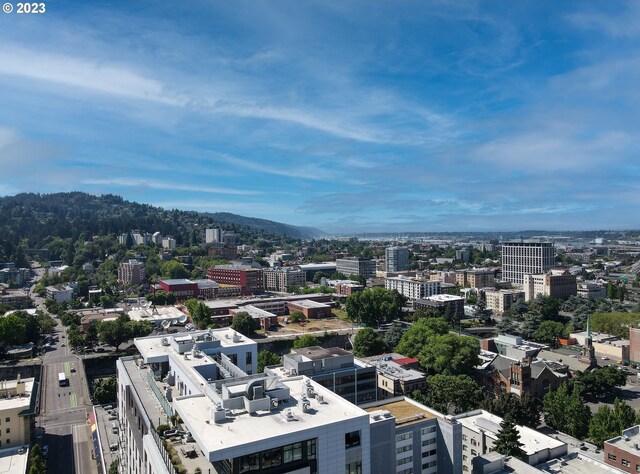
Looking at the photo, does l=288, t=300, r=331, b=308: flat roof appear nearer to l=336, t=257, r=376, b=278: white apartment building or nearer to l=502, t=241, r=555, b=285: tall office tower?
l=336, t=257, r=376, b=278: white apartment building

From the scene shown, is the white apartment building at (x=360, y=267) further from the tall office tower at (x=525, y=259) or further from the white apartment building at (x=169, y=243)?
Answer: the white apartment building at (x=169, y=243)

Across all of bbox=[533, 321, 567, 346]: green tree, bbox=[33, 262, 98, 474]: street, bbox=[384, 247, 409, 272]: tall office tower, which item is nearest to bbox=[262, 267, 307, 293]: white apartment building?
bbox=[384, 247, 409, 272]: tall office tower

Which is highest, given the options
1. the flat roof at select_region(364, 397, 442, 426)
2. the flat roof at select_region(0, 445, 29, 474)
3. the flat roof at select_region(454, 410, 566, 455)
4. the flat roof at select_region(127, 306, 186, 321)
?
the flat roof at select_region(364, 397, 442, 426)

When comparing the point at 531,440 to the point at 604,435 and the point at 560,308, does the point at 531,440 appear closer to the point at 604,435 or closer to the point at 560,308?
the point at 604,435

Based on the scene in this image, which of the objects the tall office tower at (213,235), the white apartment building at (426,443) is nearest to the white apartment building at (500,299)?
the white apartment building at (426,443)

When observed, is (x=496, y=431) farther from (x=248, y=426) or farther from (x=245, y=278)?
(x=245, y=278)

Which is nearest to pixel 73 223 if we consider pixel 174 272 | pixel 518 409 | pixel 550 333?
pixel 174 272

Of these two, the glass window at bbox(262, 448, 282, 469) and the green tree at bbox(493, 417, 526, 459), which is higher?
the glass window at bbox(262, 448, 282, 469)
